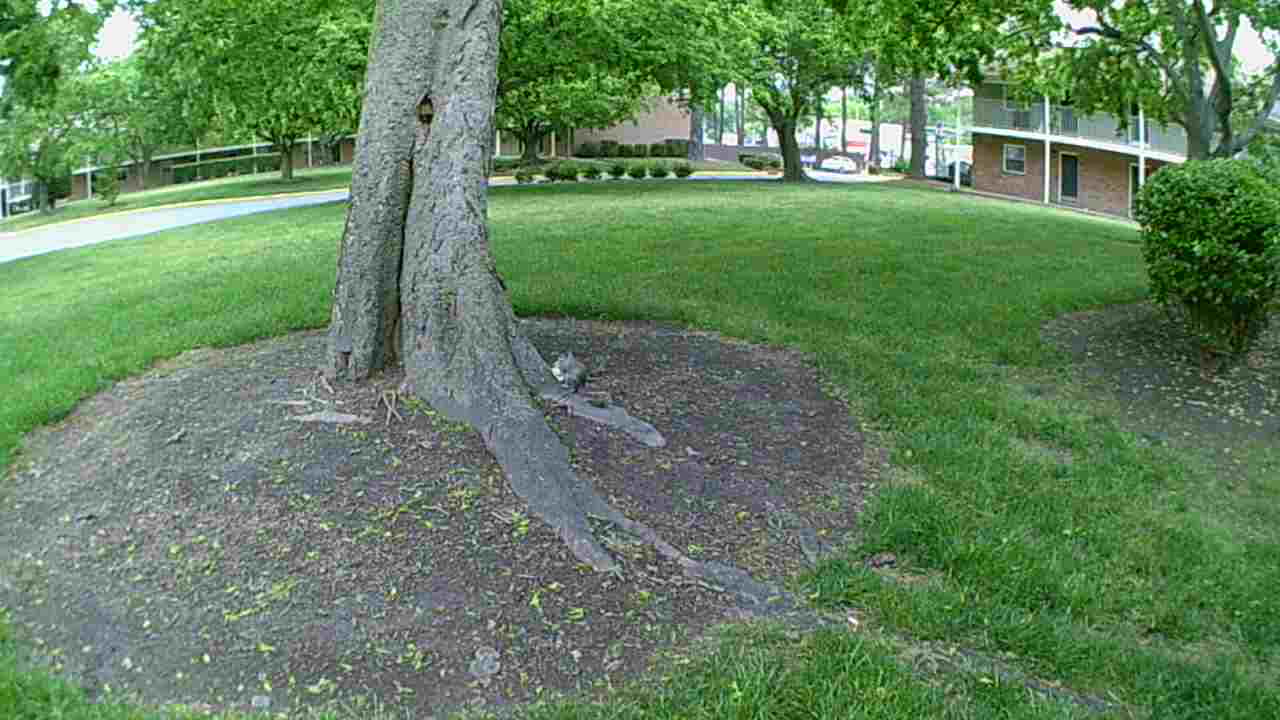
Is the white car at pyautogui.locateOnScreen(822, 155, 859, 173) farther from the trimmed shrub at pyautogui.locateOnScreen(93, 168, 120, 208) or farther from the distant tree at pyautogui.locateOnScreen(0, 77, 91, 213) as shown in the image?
the distant tree at pyautogui.locateOnScreen(0, 77, 91, 213)

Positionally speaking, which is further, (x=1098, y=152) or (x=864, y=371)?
(x=1098, y=152)

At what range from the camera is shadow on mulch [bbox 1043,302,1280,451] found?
6.97 meters

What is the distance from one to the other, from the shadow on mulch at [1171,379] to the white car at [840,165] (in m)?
50.8

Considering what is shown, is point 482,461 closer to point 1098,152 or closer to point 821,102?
point 821,102

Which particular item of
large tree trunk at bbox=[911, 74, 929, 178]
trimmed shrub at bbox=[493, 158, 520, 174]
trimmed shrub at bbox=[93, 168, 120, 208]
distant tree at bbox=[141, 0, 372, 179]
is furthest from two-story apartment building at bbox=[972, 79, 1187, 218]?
trimmed shrub at bbox=[93, 168, 120, 208]

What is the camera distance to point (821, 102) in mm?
33312

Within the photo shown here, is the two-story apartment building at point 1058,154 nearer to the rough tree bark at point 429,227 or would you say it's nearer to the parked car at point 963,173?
the parked car at point 963,173

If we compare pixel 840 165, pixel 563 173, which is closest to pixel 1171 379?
pixel 563 173

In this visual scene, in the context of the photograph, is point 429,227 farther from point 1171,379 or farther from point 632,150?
point 632,150

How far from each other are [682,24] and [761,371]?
1601 centimetres

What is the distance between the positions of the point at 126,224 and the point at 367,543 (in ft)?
69.6

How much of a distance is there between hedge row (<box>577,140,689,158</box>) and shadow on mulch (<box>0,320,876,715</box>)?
44650 mm

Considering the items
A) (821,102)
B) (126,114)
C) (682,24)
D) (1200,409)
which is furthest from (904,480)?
(821,102)

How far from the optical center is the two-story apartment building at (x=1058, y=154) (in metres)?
33.6
